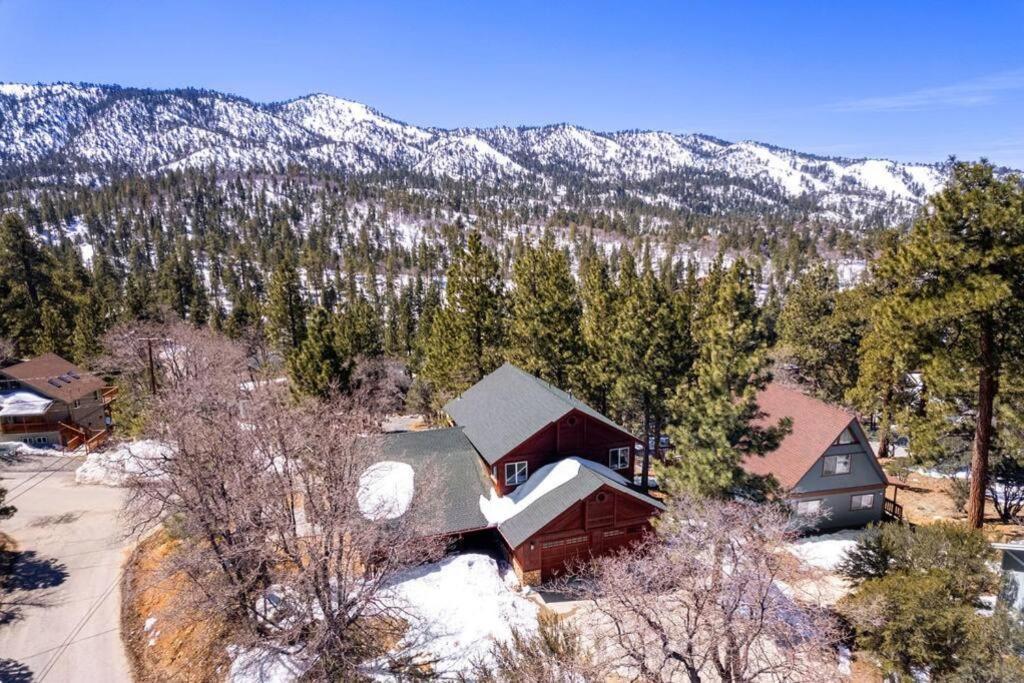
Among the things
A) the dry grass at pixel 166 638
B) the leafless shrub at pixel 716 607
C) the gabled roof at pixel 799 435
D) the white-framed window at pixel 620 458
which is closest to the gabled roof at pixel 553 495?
the white-framed window at pixel 620 458

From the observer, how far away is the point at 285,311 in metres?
41.4

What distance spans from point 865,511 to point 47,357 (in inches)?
2316

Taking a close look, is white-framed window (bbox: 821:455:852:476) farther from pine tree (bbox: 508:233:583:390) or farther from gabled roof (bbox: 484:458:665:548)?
pine tree (bbox: 508:233:583:390)

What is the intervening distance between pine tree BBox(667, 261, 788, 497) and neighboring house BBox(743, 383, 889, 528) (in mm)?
7407

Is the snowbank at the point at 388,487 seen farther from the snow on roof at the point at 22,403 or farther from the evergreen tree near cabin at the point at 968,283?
the snow on roof at the point at 22,403

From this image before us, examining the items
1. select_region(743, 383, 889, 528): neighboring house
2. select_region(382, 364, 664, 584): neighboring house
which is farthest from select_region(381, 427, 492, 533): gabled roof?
select_region(743, 383, 889, 528): neighboring house

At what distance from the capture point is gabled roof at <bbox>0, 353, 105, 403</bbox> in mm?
40000

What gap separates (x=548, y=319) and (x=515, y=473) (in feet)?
34.0

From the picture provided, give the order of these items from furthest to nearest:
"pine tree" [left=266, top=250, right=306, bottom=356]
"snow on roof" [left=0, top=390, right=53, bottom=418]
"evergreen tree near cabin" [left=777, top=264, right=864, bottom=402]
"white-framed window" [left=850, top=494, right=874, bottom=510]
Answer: "pine tree" [left=266, top=250, right=306, bottom=356] → "snow on roof" [left=0, top=390, right=53, bottom=418] → "evergreen tree near cabin" [left=777, top=264, right=864, bottom=402] → "white-framed window" [left=850, top=494, right=874, bottom=510]

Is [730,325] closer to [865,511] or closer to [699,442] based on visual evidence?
[699,442]

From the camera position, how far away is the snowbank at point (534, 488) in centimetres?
2231

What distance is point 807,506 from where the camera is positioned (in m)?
25.0

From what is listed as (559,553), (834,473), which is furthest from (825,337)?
(559,553)

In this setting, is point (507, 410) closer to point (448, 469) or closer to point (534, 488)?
point (448, 469)
